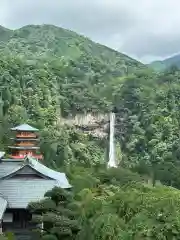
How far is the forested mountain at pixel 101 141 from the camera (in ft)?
70.7

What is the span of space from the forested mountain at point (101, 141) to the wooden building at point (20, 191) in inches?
68.3

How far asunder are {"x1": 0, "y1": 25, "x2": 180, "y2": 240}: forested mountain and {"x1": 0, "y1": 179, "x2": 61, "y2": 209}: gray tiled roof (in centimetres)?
164

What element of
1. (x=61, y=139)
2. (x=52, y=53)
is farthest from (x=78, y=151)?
(x=52, y=53)

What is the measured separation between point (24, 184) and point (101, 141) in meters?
50.9

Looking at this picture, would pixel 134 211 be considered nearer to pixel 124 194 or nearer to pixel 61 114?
pixel 124 194

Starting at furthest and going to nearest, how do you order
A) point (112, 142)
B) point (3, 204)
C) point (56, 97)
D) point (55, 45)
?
point (55, 45)
point (112, 142)
point (56, 97)
point (3, 204)

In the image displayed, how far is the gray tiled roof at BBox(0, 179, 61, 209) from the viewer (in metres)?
25.5

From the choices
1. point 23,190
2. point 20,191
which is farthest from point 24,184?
point 20,191

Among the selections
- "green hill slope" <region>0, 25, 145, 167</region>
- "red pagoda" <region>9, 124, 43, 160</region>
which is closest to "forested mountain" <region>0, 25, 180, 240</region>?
"green hill slope" <region>0, 25, 145, 167</region>

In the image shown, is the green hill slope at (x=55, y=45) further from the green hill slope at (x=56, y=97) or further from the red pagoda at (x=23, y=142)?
the red pagoda at (x=23, y=142)

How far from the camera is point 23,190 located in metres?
26.3

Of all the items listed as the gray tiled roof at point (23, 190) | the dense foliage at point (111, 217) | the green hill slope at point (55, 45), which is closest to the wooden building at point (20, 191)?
the gray tiled roof at point (23, 190)

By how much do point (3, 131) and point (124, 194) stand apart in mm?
30301

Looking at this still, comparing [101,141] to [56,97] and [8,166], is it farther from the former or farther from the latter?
[8,166]
